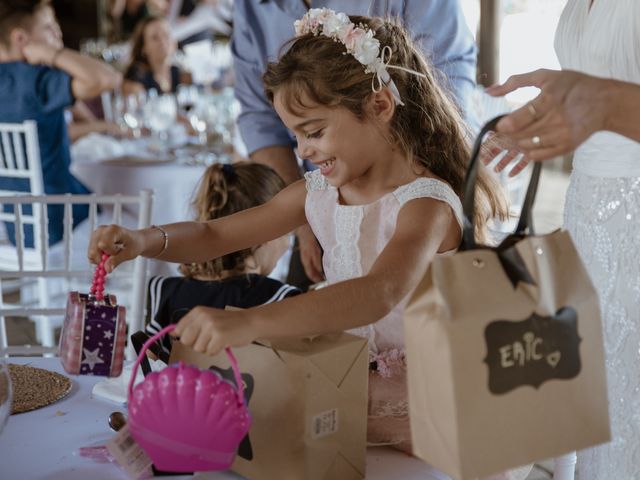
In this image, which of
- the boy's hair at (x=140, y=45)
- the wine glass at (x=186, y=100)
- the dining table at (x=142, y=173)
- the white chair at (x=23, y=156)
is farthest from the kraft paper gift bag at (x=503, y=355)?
the boy's hair at (x=140, y=45)

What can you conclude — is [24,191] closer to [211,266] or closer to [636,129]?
[211,266]

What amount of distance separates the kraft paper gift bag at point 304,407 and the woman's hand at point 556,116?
0.33 meters

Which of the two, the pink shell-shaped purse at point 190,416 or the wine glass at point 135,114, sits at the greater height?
the pink shell-shaped purse at point 190,416

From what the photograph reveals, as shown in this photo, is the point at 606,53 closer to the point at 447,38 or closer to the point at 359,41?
the point at 359,41

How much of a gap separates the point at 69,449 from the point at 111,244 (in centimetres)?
32

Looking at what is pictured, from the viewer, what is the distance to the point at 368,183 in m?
1.56

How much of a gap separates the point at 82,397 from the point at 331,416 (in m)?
0.49

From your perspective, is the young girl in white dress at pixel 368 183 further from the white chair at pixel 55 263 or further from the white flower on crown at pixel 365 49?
the white chair at pixel 55 263

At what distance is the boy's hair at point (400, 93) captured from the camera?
1485 millimetres

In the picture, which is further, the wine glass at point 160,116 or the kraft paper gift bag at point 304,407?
the wine glass at point 160,116

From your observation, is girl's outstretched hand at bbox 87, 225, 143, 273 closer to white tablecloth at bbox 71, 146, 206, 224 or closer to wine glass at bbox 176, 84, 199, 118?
white tablecloth at bbox 71, 146, 206, 224

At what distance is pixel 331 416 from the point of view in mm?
1105

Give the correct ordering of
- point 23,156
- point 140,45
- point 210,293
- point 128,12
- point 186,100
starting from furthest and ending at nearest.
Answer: point 128,12 → point 140,45 → point 186,100 → point 23,156 → point 210,293

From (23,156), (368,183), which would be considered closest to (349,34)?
(368,183)
